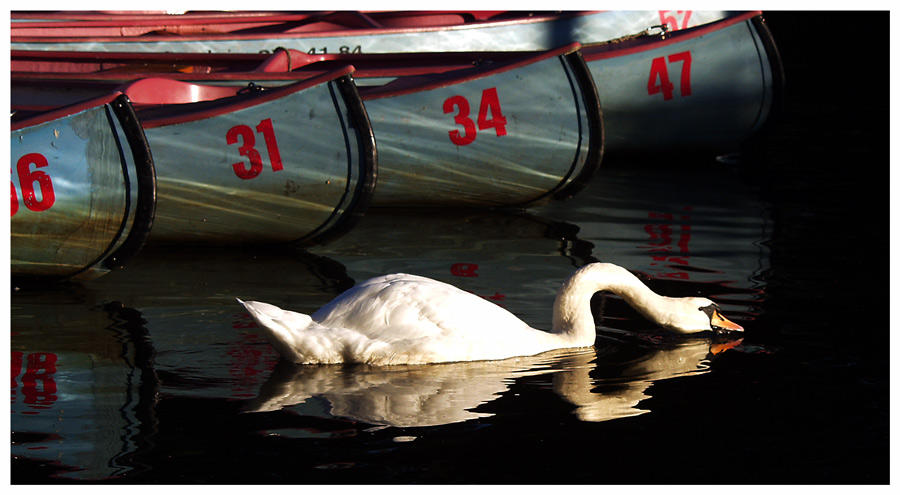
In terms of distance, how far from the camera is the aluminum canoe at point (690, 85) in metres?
12.6

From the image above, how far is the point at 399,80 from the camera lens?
10.4 m

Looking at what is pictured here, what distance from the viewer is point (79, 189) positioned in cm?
793

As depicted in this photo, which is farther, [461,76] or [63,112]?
[461,76]

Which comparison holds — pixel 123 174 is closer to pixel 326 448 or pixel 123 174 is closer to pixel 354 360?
pixel 354 360

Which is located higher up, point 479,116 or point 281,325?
point 479,116

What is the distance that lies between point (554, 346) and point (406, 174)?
3.81 metres

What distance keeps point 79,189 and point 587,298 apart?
126 inches

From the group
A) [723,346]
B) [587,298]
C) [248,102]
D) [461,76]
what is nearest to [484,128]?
[461,76]

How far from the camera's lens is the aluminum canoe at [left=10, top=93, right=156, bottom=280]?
7.82 m

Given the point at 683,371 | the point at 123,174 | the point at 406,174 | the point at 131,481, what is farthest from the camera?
the point at 406,174

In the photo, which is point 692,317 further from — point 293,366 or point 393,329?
point 293,366

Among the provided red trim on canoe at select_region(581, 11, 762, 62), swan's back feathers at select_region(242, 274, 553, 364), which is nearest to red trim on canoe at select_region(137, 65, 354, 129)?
swan's back feathers at select_region(242, 274, 553, 364)

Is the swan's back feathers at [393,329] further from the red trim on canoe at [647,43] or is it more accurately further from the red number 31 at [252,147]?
the red trim on canoe at [647,43]

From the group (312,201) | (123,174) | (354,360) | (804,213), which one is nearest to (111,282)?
(123,174)
